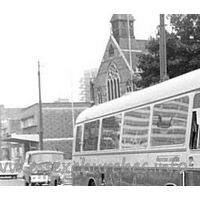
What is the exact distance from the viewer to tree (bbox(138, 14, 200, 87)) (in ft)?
27.4

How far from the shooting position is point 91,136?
20.8ft

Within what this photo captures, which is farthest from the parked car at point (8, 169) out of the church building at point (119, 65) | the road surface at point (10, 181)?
the church building at point (119, 65)

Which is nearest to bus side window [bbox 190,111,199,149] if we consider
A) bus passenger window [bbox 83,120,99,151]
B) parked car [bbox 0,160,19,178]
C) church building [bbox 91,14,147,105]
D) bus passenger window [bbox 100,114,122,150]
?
bus passenger window [bbox 100,114,122,150]

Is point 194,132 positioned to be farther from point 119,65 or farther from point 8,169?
point 119,65

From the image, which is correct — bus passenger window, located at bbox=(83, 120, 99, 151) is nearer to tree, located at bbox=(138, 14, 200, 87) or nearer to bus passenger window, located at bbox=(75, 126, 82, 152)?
bus passenger window, located at bbox=(75, 126, 82, 152)

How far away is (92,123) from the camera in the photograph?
6371mm

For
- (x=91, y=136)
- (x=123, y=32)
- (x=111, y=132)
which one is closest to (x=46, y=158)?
(x=111, y=132)

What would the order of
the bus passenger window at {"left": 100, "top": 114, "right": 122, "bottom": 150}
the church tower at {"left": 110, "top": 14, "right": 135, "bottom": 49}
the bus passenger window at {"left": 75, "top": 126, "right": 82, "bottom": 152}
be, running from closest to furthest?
the bus passenger window at {"left": 100, "top": 114, "right": 122, "bottom": 150} → the bus passenger window at {"left": 75, "top": 126, "right": 82, "bottom": 152} → the church tower at {"left": 110, "top": 14, "right": 135, "bottom": 49}

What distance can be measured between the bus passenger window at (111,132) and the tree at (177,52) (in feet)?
8.71

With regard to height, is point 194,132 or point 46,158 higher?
point 194,132

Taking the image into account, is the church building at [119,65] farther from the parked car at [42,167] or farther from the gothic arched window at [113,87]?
the parked car at [42,167]

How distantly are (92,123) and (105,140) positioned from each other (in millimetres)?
562

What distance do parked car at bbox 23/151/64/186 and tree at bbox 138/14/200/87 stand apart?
3593mm

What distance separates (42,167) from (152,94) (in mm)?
1426
